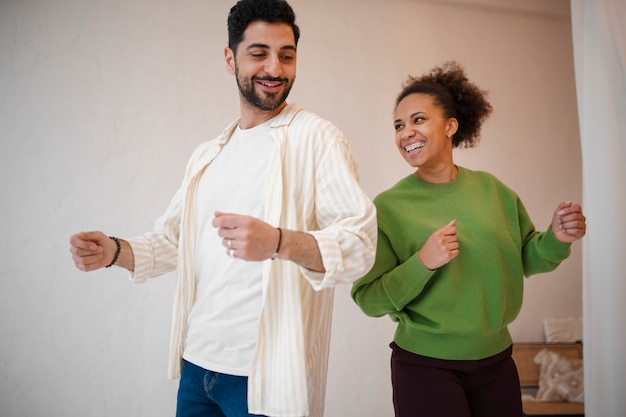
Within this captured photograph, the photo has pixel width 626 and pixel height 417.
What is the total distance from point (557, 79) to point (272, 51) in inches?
113

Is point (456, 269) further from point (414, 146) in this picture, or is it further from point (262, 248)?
point (262, 248)

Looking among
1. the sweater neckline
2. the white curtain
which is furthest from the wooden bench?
the sweater neckline

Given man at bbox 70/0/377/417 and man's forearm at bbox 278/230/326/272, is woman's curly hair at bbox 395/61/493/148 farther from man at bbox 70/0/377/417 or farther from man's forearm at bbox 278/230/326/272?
man's forearm at bbox 278/230/326/272

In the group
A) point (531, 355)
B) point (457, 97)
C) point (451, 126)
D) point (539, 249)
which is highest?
point (457, 97)

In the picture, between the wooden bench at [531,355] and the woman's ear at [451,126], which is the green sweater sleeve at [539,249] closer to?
the woman's ear at [451,126]

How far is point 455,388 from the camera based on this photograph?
146 centimetres

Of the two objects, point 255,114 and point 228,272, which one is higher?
point 255,114

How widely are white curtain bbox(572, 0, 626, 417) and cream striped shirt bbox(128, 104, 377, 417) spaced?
1.25 metres

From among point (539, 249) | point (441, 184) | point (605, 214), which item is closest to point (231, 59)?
point (441, 184)

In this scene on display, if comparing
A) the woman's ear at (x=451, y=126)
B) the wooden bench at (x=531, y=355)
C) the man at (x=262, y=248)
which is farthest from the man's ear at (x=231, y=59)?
the wooden bench at (x=531, y=355)

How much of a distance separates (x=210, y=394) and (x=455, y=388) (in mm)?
694

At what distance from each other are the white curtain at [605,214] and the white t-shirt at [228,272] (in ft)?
4.59

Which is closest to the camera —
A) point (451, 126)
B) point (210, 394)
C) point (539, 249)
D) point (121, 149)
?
point (210, 394)

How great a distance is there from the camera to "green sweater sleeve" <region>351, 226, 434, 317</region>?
4.78 feet
